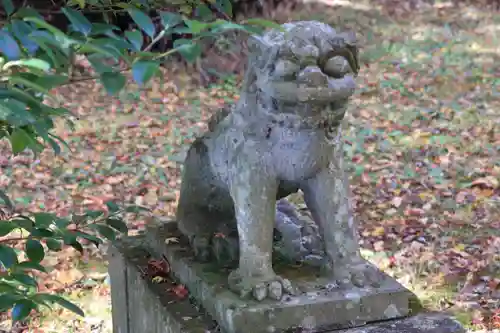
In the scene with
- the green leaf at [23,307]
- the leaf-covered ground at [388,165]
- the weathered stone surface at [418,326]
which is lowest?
the leaf-covered ground at [388,165]

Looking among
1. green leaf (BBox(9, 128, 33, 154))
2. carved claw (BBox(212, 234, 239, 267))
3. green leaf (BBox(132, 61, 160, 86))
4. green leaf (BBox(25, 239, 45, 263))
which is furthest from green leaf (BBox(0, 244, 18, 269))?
carved claw (BBox(212, 234, 239, 267))

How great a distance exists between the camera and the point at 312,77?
5.93 feet

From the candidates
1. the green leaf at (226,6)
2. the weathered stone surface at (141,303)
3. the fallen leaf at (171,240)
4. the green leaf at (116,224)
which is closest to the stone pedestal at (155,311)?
the weathered stone surface at (141,303)

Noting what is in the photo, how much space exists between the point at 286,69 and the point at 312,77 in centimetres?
7

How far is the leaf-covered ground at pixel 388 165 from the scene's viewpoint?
408 cm

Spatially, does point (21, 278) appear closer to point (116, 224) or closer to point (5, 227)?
point (5, 227)

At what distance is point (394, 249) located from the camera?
14.4 feet

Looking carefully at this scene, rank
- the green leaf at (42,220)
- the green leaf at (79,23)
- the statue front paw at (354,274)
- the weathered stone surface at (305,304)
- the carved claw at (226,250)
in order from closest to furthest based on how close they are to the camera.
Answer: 1. the green leaf at (79,23)
2. the green leaf at (42,220)
3. the weathered stone surface at (305,304)
4. the statue front paw at (354,274)
5. the carved claw at (226,250)

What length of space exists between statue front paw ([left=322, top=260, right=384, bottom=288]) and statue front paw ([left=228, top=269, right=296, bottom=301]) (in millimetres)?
149

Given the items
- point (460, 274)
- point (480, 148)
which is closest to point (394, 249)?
point (460, 274)

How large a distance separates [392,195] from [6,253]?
4.03 metres

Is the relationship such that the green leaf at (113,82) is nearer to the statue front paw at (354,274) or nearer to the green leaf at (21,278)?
the green leaf at (21,278)

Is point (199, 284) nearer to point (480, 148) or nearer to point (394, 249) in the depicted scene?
point (394, 249)

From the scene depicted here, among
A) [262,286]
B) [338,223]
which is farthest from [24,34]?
[338,223]
